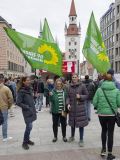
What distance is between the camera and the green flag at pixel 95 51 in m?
10.5

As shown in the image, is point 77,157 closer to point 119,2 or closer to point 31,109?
point 31,109

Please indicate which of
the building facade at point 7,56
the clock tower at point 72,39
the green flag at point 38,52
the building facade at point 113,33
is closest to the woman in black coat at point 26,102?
the green flag at point 38,52

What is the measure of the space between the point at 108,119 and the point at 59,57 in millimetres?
2712

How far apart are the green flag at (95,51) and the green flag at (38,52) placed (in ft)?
5.16

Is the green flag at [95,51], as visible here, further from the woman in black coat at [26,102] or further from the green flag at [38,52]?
the woman in black coat at [26,102]

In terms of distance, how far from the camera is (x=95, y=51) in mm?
10711

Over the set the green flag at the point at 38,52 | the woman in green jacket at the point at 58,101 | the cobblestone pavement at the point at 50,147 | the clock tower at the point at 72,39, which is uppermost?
the clock tower at the point at 72,39

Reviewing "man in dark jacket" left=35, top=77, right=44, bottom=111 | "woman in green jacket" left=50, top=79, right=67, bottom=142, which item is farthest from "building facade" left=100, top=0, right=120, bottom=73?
"woman in green jacket" left=50, top=79, right=67, bottom=142

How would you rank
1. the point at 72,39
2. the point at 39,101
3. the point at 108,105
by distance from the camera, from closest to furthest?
the point at 108,105 → the point at 39,101 → the point at 72,39

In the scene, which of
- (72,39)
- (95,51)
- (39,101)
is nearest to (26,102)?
(95,51)

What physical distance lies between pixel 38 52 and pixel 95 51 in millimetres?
2575

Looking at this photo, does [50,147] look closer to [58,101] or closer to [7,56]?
[58,101]

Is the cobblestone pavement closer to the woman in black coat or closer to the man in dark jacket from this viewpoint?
the woman in black coat

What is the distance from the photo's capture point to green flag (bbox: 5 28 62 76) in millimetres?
8336
